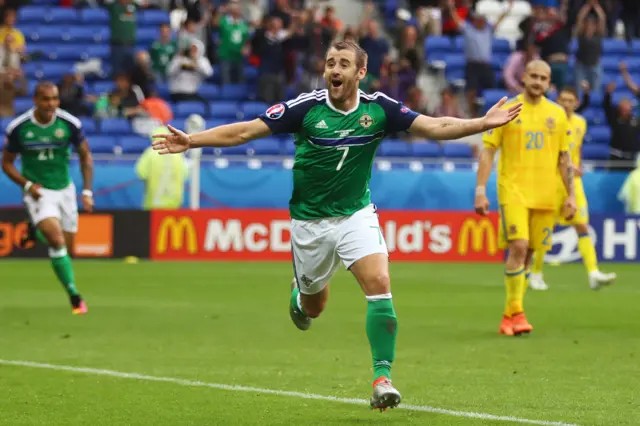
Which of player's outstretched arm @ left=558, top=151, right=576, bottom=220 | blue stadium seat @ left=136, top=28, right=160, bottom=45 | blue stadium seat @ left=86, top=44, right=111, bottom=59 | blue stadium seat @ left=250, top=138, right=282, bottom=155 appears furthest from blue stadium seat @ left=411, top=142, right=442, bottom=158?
player's outstretched arm @ left=558, top=151, right=576, bottom=220

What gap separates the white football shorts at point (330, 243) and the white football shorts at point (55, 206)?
5998 mm

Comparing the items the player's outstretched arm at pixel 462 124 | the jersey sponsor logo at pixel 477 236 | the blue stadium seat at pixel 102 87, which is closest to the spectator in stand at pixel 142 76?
the blue stadium seat at pixel 102 87

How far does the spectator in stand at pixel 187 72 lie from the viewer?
27578mm

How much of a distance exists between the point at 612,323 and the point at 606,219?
1071 cm

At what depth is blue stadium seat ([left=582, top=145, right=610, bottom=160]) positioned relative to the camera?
27837mm

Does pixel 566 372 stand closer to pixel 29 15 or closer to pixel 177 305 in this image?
pixel 177 305

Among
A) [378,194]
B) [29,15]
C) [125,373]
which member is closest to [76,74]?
[29,15]

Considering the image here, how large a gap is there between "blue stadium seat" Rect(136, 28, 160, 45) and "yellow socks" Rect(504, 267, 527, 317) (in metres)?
18.4

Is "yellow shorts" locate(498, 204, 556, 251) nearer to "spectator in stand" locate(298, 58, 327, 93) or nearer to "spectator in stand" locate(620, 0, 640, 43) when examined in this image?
"spectator in stand" locate(298, 58, 327, 93)

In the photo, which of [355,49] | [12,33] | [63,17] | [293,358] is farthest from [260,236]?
[355,49]

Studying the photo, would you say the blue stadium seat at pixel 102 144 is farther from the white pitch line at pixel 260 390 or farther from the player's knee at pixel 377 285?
the player's knee at pixel 377 285

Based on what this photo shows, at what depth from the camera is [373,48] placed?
93.4 ft

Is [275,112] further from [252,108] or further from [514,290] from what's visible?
[252,108]

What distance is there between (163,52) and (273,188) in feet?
18.5
